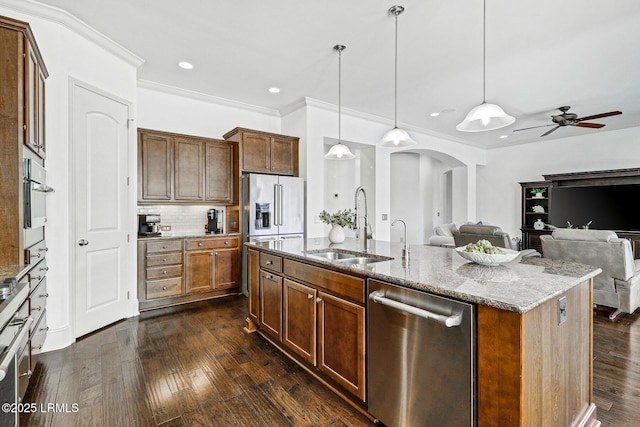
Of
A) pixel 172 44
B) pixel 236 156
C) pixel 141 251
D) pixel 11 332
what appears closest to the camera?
pixel 11 332

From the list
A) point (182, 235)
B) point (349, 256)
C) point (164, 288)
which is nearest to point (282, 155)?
point (182, 235)

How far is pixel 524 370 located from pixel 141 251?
3.96 metres

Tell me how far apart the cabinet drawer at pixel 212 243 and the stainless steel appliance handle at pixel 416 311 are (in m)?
3.10

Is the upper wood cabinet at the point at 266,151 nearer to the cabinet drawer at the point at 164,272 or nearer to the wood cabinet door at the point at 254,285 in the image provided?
the cabinet drawer at the point at 164,272

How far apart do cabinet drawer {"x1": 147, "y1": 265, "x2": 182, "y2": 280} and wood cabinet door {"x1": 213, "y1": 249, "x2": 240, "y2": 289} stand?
18.8 inches

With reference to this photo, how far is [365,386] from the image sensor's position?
177cm

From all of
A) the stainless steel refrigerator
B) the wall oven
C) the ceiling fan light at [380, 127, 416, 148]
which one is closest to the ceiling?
the ceiling fan light at [380, 127, 416, 148]

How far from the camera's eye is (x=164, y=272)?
3.88 meters

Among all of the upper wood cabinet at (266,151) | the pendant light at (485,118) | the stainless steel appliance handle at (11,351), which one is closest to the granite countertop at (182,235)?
the upper wood cabinet at (266,151)

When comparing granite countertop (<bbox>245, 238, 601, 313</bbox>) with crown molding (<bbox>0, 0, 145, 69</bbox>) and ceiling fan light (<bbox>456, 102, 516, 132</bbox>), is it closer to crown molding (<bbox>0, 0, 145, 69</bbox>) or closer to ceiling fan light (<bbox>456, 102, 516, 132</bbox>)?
ceiling fan light (<bbox>456, 102, 516, 132</bbox>)

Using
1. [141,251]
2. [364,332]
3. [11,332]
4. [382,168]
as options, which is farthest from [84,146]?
[382,168]

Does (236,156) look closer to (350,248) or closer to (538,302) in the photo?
(350,248)

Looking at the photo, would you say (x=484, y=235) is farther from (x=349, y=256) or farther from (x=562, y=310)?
(x=562, y=310)

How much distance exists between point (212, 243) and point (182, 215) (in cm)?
75
